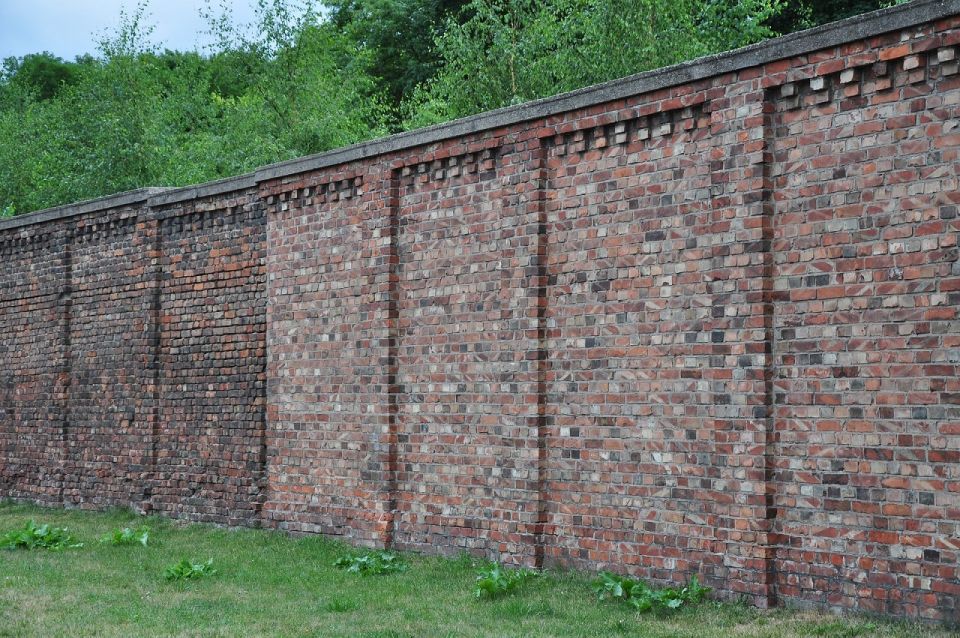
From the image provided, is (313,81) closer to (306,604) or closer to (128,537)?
(128,537)

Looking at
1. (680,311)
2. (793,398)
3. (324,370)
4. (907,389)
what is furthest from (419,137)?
(907,389)

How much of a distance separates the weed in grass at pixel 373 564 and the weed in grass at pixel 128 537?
8.95 ft

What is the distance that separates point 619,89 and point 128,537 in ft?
23.0

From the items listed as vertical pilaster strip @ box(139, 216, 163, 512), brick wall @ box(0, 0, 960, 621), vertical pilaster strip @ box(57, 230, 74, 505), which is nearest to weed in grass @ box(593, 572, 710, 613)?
brick wall @ box(0, 0, 960, 621)

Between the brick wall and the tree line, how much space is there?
9.26 metres

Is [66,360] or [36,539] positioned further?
[66,360]

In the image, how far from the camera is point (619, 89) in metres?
9.00

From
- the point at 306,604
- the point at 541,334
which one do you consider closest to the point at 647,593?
the point at 541,334

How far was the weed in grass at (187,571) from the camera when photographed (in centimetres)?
1018

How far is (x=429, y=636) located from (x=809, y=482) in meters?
2.68

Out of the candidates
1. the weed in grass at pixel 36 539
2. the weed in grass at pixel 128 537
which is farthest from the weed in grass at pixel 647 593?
the weed in grass at pixel 36 539

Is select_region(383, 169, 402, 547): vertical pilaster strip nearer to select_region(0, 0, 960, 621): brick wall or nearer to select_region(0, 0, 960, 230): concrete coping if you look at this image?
select_region(0, 0, 960, 621): brick wall

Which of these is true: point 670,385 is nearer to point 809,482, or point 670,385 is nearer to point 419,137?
point 809,482

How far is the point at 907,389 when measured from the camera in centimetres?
718
